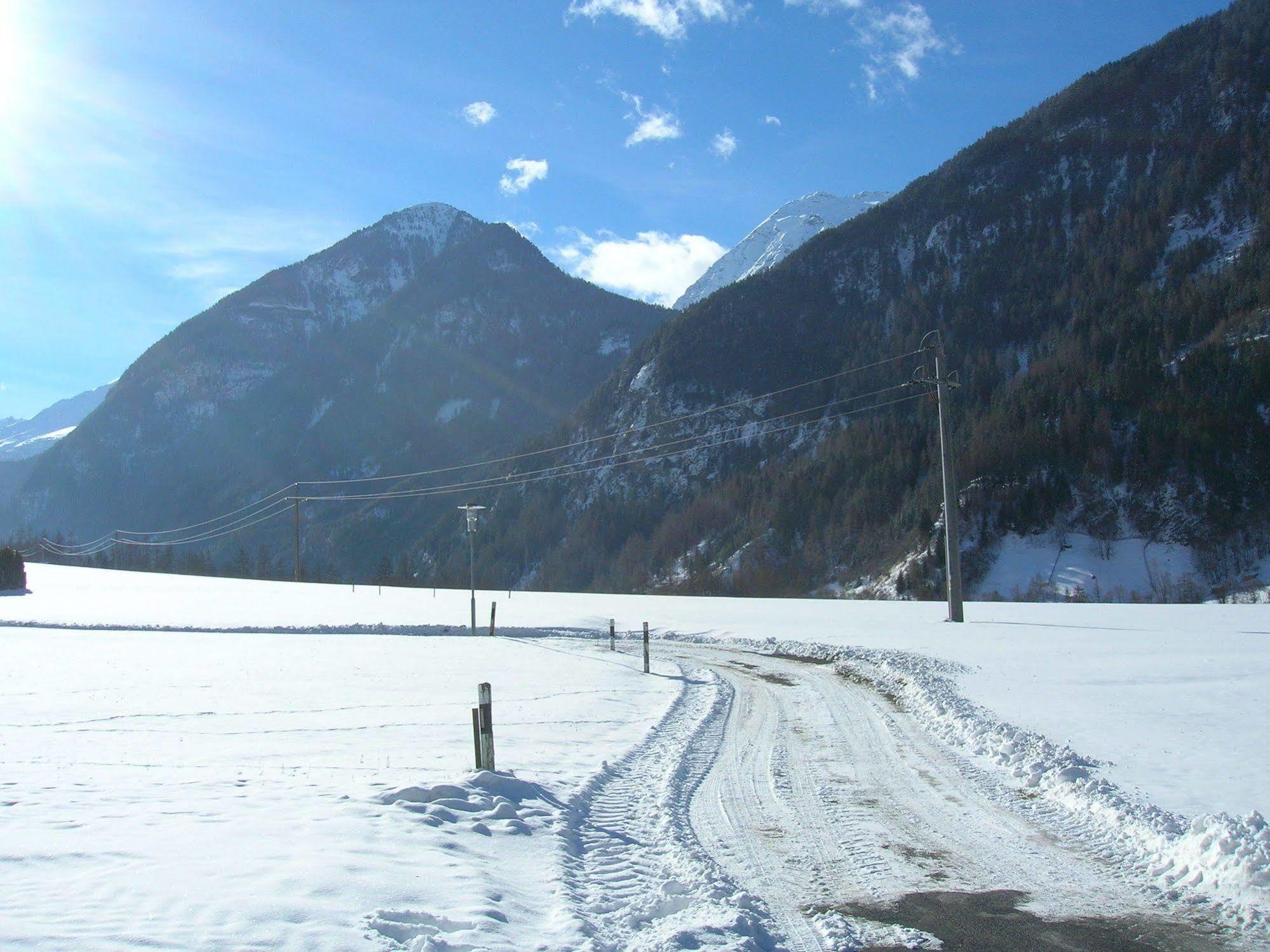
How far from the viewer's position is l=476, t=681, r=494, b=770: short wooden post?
27.5 ft

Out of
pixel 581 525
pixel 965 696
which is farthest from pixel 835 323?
pixel 965 696

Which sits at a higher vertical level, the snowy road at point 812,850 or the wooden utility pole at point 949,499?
the wooden utility pole at point 949,499

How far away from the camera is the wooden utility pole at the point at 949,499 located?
2678 centimetres

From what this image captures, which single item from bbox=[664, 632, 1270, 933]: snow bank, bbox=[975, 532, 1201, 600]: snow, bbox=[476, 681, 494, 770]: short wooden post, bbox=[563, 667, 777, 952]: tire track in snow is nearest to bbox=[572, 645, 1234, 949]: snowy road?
bbox=[563, 667, 777, 952]: tire track in snow

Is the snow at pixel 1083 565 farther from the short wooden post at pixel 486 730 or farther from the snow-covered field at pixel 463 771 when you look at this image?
the short wooden post at pixel 486 730

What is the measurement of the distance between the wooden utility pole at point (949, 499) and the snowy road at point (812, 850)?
16.8 m

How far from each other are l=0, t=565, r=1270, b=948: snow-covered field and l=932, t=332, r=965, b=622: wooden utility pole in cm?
358

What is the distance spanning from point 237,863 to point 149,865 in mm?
543

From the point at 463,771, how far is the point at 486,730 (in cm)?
67

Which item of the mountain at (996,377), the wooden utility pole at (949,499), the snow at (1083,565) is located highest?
the mountain at (996,377)

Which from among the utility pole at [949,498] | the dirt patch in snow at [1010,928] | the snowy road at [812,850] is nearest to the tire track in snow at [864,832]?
the snowy road at [812,850]

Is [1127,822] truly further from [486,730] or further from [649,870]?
[486,730]

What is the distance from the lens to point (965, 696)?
13445 mm

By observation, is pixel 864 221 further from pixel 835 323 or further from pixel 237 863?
pixel 237 863
